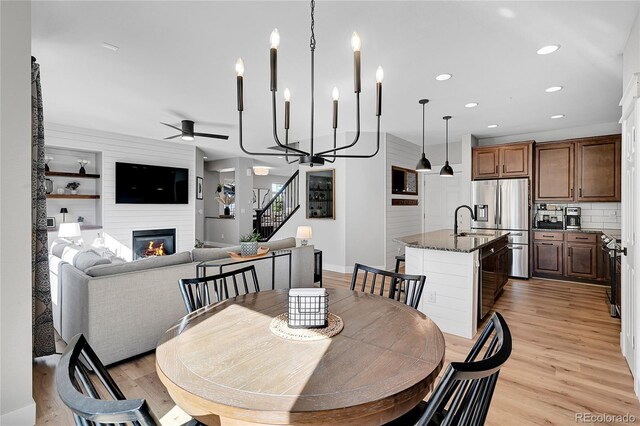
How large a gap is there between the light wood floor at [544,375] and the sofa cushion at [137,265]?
76 cm

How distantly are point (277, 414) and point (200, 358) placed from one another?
408mm

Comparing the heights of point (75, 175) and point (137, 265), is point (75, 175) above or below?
above

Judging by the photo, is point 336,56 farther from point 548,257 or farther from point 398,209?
point 548,257

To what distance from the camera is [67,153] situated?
6.03m

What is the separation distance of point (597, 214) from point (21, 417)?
7.45m

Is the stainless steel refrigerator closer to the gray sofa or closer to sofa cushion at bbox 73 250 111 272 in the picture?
the gray sofa

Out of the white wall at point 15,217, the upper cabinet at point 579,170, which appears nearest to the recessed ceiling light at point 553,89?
the upper cabinet at point 579,170

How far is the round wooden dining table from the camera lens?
90 cm

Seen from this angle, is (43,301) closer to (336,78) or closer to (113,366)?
(113,366)

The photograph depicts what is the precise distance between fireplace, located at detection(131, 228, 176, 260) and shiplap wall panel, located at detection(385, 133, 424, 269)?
4.75 metres

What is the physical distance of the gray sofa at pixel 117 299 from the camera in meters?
2.50

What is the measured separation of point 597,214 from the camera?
215 inches

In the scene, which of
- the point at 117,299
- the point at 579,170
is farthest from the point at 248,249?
the point at 579,170

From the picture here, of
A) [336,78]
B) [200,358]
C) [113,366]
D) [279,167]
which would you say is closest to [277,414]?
[200,358]
